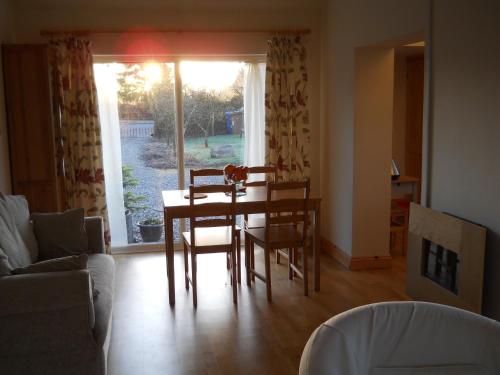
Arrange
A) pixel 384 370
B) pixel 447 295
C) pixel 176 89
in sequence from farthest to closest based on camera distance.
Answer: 1. pixel 176 89
2. pixel 447 295
3. pixel 384 370

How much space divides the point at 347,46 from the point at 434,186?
6.39 ft

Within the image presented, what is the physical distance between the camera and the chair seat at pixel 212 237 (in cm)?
432

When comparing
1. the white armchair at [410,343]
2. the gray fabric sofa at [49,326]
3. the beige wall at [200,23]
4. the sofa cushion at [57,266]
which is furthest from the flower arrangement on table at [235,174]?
the white armchair at [410,343]

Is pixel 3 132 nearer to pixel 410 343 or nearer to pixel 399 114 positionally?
pixel 410 343

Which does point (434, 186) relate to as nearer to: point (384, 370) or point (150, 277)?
point (384, 370)

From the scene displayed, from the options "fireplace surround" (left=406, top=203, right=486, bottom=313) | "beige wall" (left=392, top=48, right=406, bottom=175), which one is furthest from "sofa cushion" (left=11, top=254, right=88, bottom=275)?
"beige wall" (left=392, top=48, right=406, bottom=175)

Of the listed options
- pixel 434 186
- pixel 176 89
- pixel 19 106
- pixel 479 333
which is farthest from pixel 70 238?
pixel 479 333

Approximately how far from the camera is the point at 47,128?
15.9ft

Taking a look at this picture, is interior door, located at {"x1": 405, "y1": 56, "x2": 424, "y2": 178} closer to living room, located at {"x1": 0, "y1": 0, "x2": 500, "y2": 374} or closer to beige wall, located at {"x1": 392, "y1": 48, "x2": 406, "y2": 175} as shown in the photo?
beige wall, located at {"x1": 392, "y1": 48, "x2": 406, "y2": 175}

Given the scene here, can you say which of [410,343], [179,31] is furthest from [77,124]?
[410,343]

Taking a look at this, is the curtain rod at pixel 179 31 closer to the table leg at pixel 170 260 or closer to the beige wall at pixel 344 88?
the beige wall at pixel 344 88

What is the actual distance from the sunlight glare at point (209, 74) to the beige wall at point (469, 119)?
2.63 metres

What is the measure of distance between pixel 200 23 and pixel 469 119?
3.26m

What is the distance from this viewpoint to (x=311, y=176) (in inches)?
236
